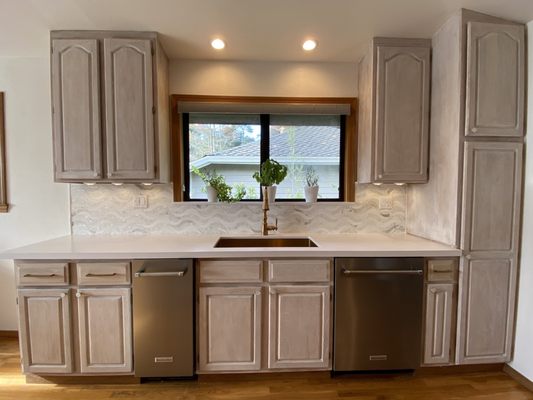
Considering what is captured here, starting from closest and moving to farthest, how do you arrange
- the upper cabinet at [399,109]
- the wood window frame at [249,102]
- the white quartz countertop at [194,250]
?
the white quartz countertop at [194,250]
the upper cabinet at [399,109]
the wood window frame at [249,102]

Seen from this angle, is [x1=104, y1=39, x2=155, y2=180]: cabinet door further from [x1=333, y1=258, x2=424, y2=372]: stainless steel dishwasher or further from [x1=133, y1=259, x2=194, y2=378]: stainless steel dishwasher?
[x1=333, y1=258, x2=424, y2=372]: stainless steel dishwasher

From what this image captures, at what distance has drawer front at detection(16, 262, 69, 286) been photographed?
181 cm

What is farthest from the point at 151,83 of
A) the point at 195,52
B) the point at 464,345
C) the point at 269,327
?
the point at 464,345

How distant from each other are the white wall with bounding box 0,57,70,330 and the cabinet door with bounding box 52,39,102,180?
1.80 ft

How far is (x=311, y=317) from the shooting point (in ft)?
6.24

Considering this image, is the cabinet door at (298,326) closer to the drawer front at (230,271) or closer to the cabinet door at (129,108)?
the drawer front at (230,271)

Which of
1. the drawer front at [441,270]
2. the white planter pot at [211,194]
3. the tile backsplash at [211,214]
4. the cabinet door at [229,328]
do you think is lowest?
the cabinet door at [229,328]

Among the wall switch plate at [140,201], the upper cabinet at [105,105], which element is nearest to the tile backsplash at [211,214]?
the wall switch plate at [140,201]

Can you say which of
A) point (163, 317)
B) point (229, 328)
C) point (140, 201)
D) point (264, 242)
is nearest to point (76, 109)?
point (140, 201)

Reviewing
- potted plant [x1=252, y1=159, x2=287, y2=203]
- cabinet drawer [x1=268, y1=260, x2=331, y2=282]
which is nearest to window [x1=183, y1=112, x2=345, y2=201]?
potted plant [x1=252, y1=159, x2=287, y2=203]

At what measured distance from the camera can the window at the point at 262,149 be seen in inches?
103

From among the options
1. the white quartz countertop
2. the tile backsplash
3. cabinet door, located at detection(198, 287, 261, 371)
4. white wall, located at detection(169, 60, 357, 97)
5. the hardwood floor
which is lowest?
the hardwood floor

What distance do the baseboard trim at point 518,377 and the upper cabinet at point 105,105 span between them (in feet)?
9.93

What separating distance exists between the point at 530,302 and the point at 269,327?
5.95 feet
